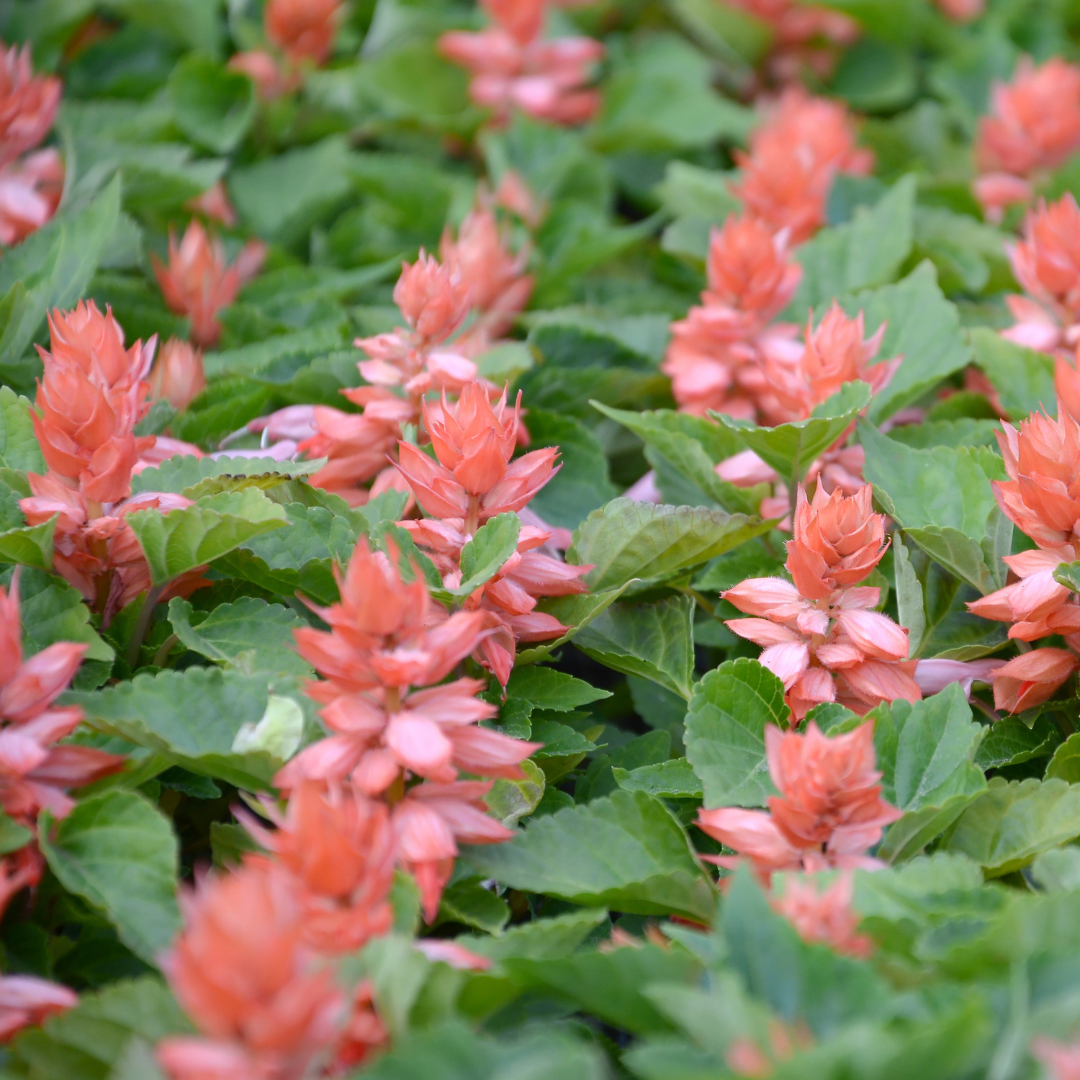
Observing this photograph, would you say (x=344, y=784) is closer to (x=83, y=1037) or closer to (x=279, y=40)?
(x=83, y=1037)

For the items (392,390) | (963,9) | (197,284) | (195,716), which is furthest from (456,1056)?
(963,9)

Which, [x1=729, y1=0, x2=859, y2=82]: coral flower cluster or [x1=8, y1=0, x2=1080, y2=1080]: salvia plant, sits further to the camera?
[x1=729, y1=0, x2=859, y2=82]: coral flower cluster

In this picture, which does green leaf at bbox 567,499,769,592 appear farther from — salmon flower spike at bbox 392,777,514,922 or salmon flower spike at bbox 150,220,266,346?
salmon flower spike at bbox 150,220,266,346

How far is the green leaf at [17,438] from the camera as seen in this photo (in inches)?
39.5

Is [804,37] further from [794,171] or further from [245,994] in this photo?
[245,994]

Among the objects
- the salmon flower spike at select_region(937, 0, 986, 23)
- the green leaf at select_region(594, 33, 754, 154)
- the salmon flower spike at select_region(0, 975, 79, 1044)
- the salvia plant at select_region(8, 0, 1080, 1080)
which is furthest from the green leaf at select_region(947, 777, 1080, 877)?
the salmon flower spike at select_region(937, 0, 986, 23)

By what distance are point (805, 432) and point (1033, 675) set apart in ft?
0.88

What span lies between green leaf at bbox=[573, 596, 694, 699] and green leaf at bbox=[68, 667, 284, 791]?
0.32 m

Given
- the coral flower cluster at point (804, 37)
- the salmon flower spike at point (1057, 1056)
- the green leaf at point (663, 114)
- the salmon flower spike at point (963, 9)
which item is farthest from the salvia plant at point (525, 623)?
the salmon flower spike at point (963, 9)

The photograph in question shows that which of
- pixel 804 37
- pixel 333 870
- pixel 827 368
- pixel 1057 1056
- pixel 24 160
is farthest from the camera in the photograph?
pixel 804 37

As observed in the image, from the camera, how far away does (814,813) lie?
2.49 ft

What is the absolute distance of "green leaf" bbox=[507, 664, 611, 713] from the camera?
94 centimetres

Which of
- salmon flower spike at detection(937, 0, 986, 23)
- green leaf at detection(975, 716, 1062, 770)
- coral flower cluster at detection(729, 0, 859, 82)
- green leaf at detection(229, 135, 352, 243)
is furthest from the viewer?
salmon flower spike at detection(937, 0, 986, 23)

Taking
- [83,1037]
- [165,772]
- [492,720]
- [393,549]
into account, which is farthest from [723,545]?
[83,1037]
